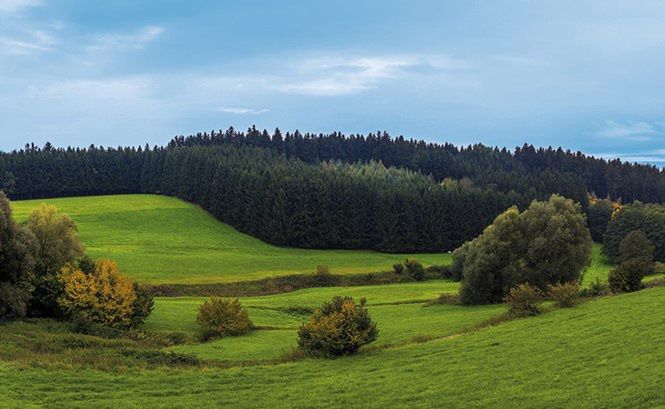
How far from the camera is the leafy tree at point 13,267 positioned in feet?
167

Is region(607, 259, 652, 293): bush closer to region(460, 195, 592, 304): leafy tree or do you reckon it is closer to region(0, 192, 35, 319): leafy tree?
region(460, 195, 592, 304): leafy tree

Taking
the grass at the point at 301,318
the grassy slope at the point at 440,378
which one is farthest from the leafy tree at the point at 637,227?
the grassy slope at the point at 440,378

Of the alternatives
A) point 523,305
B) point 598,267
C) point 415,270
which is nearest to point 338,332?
point 523,305

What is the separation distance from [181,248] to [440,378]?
9937 cm

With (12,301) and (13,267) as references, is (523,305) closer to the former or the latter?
(12,301)

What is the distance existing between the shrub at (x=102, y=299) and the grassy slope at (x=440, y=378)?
20.7 meters

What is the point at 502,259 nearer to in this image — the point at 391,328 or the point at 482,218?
the point at 391,328

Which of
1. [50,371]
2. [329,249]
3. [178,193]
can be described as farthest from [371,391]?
[178,193]

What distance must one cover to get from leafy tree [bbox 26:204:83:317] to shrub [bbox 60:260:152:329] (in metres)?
1.56

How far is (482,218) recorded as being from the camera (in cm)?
15425

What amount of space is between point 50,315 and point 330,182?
100044 millimetres

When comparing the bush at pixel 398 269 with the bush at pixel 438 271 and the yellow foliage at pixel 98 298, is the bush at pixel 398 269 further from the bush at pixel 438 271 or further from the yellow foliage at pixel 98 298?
the yellow foliage at pixel 98 298

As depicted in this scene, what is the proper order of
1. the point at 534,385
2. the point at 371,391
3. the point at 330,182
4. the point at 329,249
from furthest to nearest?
the point at 330,182 → the point at 329,249 → the point at 371,391 → the point at 534,385

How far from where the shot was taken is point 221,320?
176 ft
